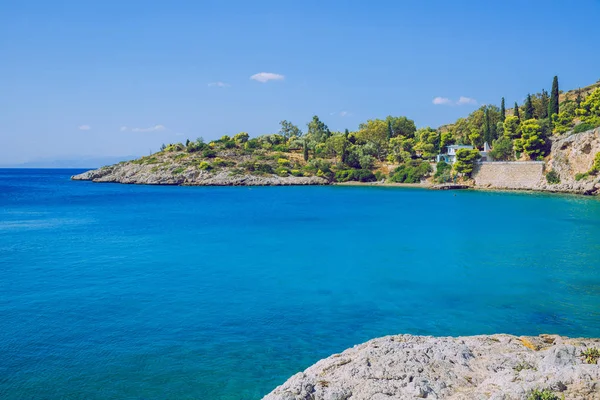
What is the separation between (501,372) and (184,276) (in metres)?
16.8

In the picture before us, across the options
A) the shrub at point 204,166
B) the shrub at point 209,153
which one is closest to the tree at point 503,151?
the shrub at point 204,166

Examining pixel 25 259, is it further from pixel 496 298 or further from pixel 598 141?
pixel 598 141

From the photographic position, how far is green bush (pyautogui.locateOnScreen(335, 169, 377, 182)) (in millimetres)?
94619

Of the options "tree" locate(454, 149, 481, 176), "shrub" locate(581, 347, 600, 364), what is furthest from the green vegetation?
"shrub" locate(581, 347, 600, 364)

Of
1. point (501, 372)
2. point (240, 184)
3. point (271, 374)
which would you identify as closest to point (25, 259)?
point (271, 374)

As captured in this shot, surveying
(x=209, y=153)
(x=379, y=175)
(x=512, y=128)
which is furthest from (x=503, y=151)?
(x=209, y=153)

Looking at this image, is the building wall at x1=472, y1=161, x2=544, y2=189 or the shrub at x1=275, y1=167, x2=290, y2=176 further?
the shrub at x1=275, y1=167, x2=290, y2=176

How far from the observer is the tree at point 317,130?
121075mm

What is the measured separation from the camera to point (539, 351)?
36.0 ft

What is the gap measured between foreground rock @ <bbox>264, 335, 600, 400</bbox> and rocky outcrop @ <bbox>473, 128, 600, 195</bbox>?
200 ft

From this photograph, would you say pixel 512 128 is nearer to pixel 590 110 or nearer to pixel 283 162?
pixel 590 110

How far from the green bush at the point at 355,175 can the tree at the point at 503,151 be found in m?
24.4

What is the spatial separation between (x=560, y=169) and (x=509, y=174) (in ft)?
25.9

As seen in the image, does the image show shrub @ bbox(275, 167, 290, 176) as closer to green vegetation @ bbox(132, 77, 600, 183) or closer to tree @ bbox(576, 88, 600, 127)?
green vegetation @ bbox(132, 77, 600, 183)
